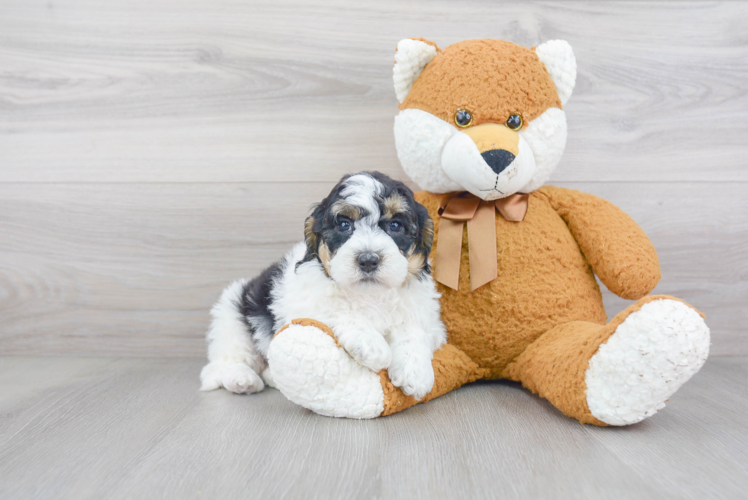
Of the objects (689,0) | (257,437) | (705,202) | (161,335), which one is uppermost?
(689,0)

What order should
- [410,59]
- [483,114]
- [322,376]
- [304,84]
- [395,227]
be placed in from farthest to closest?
[304,84] < [410,59] < [483,114] < [395,227] < [322,376]

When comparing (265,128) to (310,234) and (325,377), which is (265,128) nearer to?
(310,234)

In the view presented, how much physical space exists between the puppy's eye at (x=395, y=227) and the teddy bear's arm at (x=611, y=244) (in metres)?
0.57

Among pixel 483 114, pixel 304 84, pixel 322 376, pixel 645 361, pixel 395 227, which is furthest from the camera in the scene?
pixel 304 84

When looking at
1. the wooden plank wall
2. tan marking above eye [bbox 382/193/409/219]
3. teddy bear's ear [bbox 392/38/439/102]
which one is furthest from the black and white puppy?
the wooden plank wall

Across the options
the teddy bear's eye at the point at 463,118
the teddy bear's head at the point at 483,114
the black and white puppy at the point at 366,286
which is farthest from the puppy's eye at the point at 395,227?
the teddy bear's eye at the point at 463,118

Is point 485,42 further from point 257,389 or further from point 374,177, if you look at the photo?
point 257,389

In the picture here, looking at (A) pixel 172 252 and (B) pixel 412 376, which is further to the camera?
(A) pixel 172 252

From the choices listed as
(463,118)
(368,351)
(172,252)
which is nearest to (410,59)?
(463,118)

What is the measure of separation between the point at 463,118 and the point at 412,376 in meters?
0.73

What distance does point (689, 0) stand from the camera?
2.01 meters

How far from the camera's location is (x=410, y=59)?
161cm

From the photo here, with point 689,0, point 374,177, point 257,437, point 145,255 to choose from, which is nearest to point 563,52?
point 374,177

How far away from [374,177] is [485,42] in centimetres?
56
